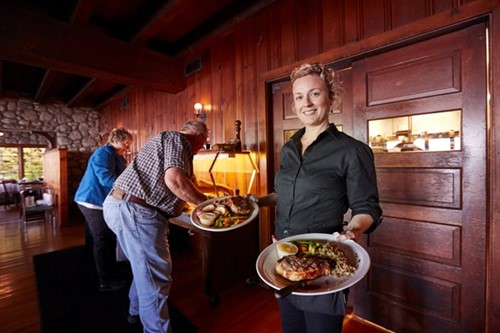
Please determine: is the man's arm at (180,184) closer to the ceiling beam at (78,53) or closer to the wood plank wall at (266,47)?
the wood plank wall at (266,47)

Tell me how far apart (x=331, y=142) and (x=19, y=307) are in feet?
9.54

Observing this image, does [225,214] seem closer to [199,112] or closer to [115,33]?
[199,112]

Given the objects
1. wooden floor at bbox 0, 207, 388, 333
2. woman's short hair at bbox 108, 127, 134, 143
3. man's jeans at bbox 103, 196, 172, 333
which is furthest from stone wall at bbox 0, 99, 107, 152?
man's jeans at bbox 103, 196, 172, 333

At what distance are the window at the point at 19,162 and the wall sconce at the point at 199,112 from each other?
7064mm

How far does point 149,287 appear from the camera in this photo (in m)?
1.50

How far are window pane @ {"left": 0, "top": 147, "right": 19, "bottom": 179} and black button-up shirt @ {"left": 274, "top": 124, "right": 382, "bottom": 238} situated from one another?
30.0 ft

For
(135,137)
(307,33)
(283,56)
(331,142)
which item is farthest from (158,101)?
(331,142)

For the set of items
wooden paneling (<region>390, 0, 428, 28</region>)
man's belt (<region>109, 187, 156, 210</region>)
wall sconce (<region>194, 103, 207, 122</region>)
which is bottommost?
man's belt (<region>109, 187, 156, 210</region>)

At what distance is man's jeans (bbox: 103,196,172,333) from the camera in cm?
150

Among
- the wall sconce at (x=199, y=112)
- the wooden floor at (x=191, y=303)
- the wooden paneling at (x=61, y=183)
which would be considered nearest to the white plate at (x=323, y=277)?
the wooden floor at (x=191, y=303)

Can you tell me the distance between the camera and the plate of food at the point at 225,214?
1297mm

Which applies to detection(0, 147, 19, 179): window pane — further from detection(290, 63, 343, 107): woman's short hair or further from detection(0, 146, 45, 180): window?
detection(290, 63, 343, 107): woman's short hair

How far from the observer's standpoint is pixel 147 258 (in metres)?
1.50

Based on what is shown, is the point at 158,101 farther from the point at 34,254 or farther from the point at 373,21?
the point at 373,21
